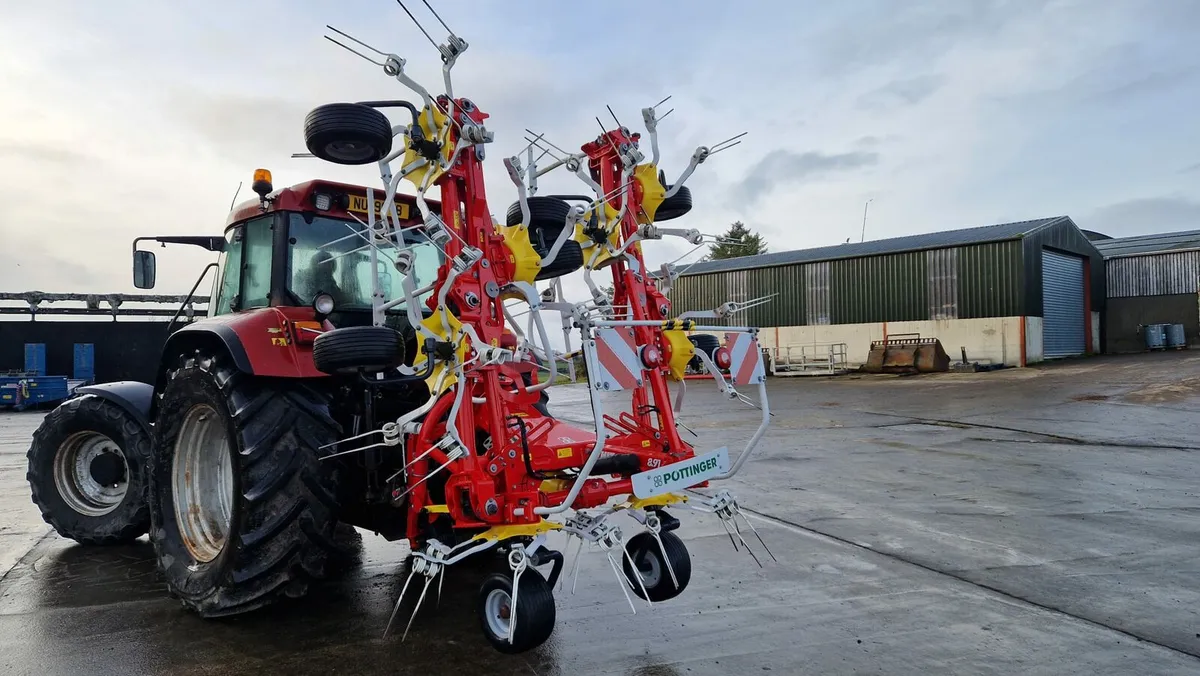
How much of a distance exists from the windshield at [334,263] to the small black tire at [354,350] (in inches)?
40.6

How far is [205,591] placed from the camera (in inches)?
152

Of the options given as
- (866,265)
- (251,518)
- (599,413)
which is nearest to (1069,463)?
(599,413)

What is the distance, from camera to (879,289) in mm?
26719

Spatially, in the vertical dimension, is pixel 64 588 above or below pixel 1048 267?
below

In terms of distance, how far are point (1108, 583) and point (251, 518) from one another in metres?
4.65

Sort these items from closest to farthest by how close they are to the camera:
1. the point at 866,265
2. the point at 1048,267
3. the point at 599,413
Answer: the point at 599,413, the point at 1048,267, the point at 866,265

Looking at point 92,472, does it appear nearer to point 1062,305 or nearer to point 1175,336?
point 1062,305

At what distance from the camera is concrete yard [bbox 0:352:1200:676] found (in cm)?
338

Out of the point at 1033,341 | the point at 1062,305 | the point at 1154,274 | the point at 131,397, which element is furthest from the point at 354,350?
the point at 1154,274

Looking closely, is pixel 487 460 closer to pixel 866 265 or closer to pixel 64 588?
pixel 64 588

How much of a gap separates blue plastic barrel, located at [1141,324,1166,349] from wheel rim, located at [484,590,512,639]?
2950cm

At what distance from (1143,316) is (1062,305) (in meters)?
3.87

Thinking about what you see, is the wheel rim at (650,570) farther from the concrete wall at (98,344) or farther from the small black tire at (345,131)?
the concrete wall at (98,344)

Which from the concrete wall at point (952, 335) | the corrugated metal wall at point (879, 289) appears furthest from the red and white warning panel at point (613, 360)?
the corrugated metal wall at point (879, 289)
